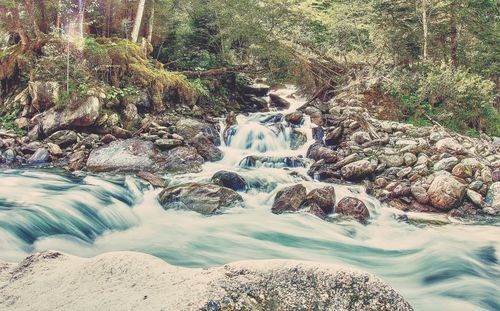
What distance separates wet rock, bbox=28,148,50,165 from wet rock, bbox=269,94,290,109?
9.75 metres

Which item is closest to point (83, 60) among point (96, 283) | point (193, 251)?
point (193, 251)

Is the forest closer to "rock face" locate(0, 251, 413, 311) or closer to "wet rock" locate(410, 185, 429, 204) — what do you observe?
"wet rock" locate(410, 185, 429, 204)

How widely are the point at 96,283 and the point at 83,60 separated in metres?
11.1

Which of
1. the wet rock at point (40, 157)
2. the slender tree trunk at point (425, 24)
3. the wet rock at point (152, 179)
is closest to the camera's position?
the wet rock at point (152, 179)

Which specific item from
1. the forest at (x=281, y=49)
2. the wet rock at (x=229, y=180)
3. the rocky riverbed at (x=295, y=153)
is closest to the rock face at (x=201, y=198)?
the rocky riverbed at (x=295, y=153)

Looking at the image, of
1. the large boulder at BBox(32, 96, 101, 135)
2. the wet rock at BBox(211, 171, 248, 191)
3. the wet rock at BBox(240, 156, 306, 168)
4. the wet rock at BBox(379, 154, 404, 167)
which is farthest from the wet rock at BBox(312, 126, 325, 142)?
the large boulder at BBox(32, 96, 101, 135)

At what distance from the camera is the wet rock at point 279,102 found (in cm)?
1698

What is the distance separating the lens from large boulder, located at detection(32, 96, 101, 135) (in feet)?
34.7

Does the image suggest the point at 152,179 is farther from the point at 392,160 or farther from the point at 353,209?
the point at 392,160

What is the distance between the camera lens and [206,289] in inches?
81.4

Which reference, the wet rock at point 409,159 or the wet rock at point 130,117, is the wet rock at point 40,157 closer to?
the wet rock at point 130,117

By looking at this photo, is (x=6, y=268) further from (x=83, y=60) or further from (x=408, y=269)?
(x=83, y=60)

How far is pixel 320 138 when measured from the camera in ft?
40.1

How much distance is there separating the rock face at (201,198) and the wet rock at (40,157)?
3.89 m
